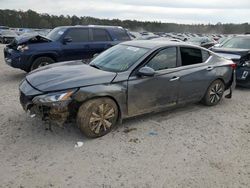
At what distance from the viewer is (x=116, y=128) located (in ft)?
16.5

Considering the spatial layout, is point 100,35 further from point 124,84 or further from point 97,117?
point 97,117

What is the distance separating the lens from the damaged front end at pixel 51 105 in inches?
165

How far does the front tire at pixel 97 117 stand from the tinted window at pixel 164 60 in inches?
44.7

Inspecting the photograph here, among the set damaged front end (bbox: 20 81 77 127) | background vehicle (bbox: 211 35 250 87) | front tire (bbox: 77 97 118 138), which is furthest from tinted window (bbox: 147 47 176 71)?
background vehicle (bbox: 211 35 250 87)

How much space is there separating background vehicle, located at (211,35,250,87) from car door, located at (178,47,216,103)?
253 cm

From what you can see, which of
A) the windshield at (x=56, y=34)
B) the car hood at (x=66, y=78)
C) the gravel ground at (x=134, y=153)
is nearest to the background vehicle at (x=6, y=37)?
the windshield at (x=56, y=34)

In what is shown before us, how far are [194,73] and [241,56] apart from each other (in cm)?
348

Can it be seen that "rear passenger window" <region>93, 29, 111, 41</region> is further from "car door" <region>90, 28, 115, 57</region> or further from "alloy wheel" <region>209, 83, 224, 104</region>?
"alloy wheel" <region>209, 83, 224, 104</region>

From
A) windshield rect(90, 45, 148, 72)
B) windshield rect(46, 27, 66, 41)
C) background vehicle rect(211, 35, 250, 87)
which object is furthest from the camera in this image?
windshield rect(46, 27, 66, 41)

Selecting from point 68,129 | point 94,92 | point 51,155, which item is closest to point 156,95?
point 94,92

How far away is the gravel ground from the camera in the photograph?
3494 millimetres

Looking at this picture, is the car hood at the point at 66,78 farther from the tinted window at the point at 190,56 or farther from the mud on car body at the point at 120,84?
the tinted window at the point at 190,56

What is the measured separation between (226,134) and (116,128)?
6.48ft

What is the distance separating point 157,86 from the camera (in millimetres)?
5156
